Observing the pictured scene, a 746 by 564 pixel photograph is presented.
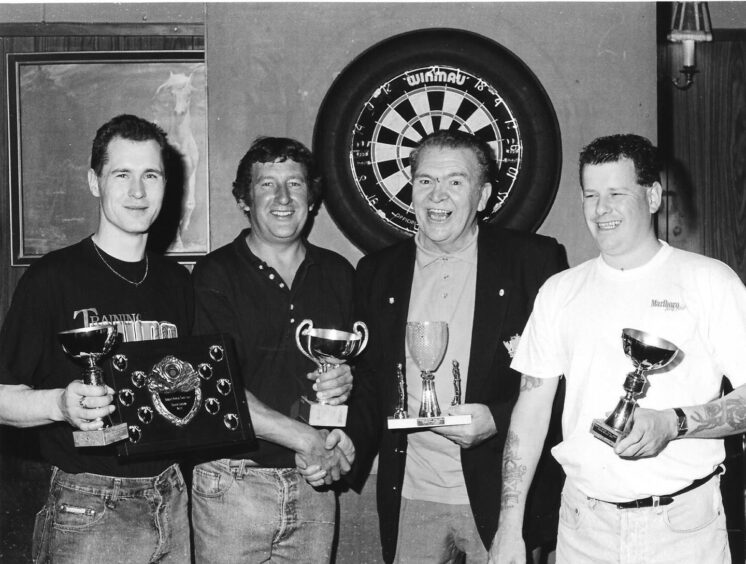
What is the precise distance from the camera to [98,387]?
2.26 m

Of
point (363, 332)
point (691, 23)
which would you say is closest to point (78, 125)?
point (363, 332)

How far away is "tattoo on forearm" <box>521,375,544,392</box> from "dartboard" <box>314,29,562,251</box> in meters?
1.25

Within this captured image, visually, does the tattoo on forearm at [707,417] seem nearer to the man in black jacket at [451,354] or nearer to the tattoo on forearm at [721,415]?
the tattoo on forearm at [721,415]

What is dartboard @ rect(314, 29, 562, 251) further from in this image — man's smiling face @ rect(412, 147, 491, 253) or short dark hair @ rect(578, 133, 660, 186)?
short dark hair @ rect(578, 133, 660, 186)

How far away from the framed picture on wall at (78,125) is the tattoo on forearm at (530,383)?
2204 millimetres

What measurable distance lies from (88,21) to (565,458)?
3329 millimetres

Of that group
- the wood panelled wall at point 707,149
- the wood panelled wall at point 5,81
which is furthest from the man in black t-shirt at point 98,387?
the wood panelled wall at point 707,149

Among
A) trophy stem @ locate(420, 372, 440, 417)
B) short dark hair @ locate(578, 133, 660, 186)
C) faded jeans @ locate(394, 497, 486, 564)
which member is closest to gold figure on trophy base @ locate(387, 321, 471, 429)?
trophy stem @ locate(420, 372, 440, 417)

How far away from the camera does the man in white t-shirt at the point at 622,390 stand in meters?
2.17

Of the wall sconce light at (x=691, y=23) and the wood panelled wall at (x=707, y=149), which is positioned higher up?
the wall sconce light at (x=691, y=23)

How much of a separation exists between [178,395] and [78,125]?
218 cm

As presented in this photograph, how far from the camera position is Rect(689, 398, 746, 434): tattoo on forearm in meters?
2.10

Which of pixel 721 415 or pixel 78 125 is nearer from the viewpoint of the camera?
pixel 721 415

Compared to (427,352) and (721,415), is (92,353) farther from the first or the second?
(721,415)
